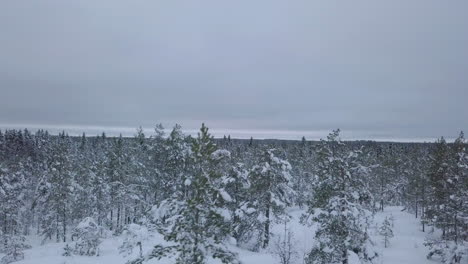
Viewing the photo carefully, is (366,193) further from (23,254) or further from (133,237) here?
(23,254)

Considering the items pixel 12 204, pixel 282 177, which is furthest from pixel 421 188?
pixel 12 204

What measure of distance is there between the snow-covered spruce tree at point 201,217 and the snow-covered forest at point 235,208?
0.03 metres

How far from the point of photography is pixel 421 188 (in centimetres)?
4966

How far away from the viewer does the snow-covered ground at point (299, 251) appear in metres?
25.3

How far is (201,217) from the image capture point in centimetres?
1172

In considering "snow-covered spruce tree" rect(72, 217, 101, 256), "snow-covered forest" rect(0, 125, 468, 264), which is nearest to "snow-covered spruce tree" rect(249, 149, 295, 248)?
"snow-covered forest" rect(0, 125, 468, 264)

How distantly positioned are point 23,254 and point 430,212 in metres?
39.1

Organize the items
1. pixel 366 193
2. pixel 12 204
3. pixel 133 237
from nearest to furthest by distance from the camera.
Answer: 1. pixel 366 193
2. pixel 133 237
3. pixel 12 204

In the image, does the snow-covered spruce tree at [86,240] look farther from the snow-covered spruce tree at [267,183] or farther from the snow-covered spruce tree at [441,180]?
the snow-covered spruce tree at [441,180]

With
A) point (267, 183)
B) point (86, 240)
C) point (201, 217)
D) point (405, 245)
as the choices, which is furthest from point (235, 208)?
point (201, 217)

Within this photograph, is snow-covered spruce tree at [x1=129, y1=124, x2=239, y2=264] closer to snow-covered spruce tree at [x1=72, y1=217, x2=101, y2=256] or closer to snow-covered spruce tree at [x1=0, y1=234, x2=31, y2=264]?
snow-covered spruce tree at [x1=72, y1=217, x2=101, y2=256]

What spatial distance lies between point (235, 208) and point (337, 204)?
14862 mm

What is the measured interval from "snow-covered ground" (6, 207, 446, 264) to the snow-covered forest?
128 mm

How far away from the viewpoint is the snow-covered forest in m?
11.6
